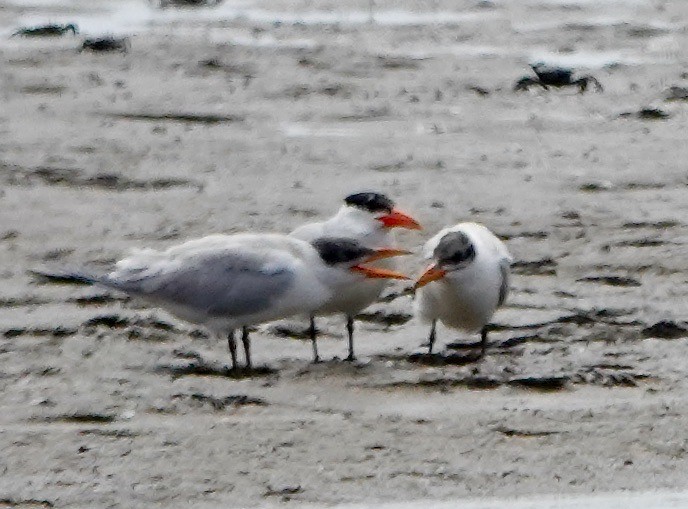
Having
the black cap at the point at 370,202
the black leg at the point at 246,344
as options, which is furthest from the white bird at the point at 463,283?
the black leg at the point at 246,344

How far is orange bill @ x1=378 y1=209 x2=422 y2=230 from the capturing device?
23.6 ft

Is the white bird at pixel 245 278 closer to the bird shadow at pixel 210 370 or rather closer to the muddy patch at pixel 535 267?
the bird shadow at pixel 210 370

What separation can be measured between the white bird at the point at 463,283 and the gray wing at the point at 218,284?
0.59 metres

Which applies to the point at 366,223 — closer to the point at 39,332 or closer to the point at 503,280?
the point at 503,280

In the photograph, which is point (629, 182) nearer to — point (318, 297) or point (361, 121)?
point (361, 121)

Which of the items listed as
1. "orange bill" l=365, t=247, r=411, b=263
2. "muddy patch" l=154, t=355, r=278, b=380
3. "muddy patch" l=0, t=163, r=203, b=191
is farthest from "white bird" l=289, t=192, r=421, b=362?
"muddy patch" l=0, t=163, r=203, b=191

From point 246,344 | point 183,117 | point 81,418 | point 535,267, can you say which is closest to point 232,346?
point 246,344

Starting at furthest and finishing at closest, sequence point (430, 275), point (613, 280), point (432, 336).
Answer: point (613, 280), point (432, 336), point (430, 275)

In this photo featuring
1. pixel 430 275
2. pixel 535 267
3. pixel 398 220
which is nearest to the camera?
pixel 430 275

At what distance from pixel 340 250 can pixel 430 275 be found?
1.20 ft

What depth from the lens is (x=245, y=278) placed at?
6.73 meters

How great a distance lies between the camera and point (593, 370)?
21.4 ft

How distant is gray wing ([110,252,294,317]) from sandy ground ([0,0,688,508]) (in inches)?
8.9

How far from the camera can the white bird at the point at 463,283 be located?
6793 millimetres
